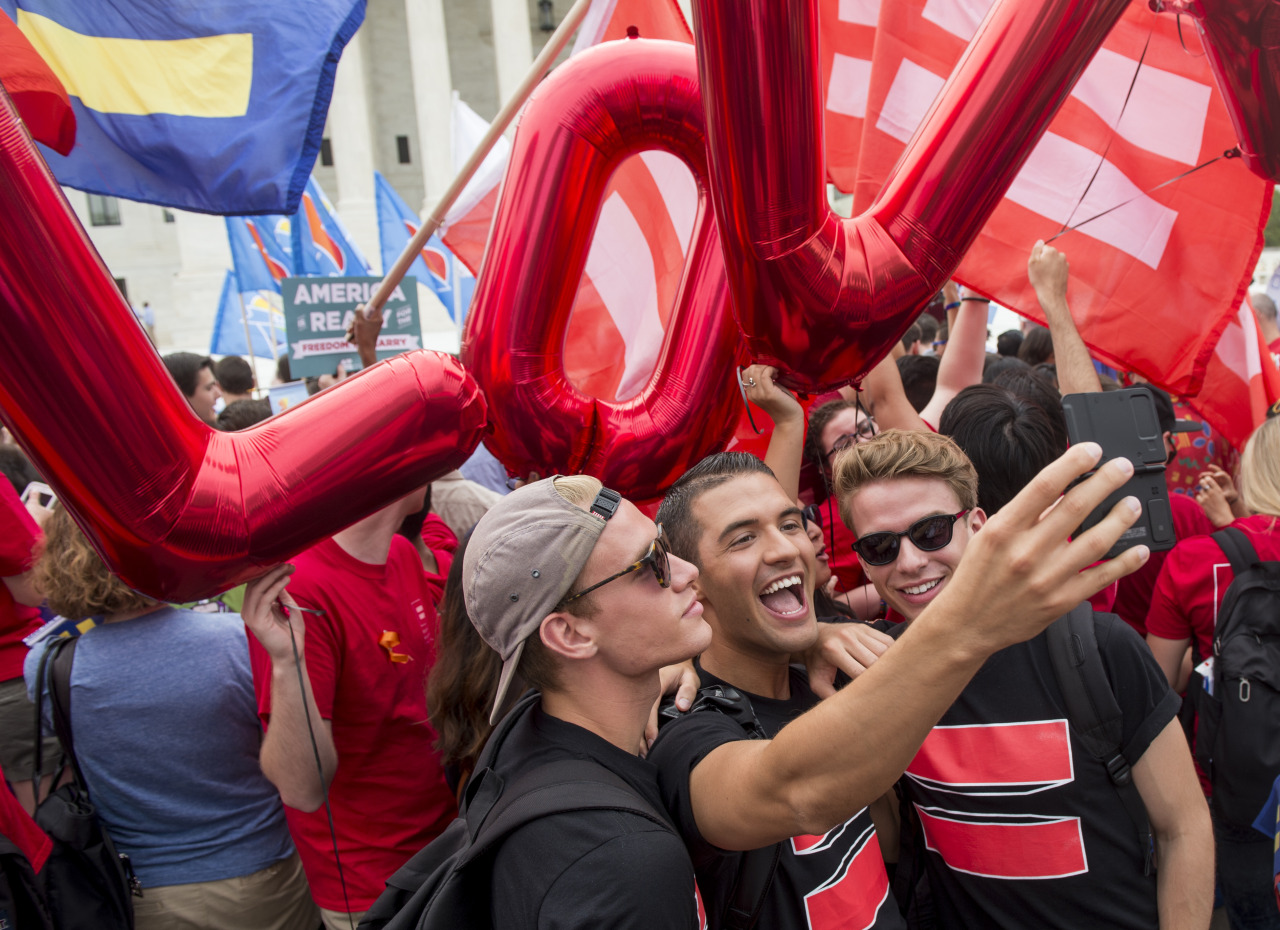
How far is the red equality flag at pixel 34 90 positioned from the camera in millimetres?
1395

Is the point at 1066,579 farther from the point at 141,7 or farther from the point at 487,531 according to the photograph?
the point at 141,7

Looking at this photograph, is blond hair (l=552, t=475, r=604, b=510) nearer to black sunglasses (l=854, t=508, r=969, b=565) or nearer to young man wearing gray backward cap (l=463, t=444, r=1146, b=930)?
young man wearing gray backward cap (l=463, t=444, r=1146, b=930)

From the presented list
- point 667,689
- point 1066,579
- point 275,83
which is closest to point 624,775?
point 667,689

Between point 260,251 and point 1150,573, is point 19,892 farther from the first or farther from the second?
point 260,251

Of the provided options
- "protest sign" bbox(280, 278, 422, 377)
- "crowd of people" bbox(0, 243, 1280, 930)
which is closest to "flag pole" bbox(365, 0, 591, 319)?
"crowd of people" bbox(0, 243, 1280, 930)

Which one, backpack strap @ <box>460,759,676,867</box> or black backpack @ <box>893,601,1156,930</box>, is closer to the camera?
backpack strap @ <box>460,759,676,867</box>

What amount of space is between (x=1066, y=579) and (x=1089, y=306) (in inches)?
80.5

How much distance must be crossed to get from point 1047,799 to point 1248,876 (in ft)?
3.66

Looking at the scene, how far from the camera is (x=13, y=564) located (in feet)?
8.77

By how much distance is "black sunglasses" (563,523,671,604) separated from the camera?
1470 mm

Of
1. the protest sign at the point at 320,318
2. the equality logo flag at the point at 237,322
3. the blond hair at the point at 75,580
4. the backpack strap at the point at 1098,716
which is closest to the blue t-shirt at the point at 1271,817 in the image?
the backpack strap at the point at 1098,716

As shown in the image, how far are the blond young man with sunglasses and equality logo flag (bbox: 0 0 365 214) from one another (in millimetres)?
1808

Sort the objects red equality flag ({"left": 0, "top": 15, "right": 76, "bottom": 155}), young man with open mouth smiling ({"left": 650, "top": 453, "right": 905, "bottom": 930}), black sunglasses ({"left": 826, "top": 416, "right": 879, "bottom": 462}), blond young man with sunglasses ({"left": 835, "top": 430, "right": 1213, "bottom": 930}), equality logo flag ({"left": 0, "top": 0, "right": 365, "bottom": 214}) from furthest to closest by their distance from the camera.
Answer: black sunglasses ({"left": 826, "top": 416, "right": 879, "bottom": 462})
equality logo flag ({"left": 0, "top": 0, "right": 365, "bottom": 214})
blond young man with sunglasses ({"left": 835, "top": 430, "right": 1213, "bottom": 930})
young man with open mouth smiling ({"left": 650, "top": 453, "right": 905, "bottom": 930})
red equality flag ({"left": 0, "top": 15, "right": 76, "bottom": 155})

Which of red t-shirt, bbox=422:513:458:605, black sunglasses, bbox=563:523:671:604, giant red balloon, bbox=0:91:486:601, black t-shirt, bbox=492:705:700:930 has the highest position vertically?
giant red balloon, bbox=0:91:486:601
